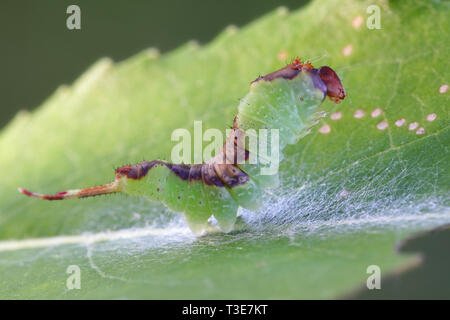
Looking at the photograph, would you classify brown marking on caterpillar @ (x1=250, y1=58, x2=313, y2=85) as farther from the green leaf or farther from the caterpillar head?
the green leaf

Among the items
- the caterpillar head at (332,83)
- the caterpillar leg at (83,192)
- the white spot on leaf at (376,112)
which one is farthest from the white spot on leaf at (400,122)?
the caterpillar leg at (83,192)

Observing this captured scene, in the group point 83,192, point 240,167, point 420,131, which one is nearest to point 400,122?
point 420,131

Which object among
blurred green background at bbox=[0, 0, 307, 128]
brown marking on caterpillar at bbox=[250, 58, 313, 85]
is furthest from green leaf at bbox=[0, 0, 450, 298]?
blurred green background at bbox=[0, 0, 307, 128]

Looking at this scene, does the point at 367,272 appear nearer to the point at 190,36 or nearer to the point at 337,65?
the point at 337,65

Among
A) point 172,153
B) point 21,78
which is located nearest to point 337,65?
point 172,153

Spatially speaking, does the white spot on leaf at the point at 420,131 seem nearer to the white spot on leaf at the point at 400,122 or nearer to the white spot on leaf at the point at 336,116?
the white spot on leaf at the point at 400,122

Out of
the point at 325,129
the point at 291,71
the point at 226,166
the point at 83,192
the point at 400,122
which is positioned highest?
the point at 291,71

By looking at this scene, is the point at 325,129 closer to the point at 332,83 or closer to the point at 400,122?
the point at 332,83
